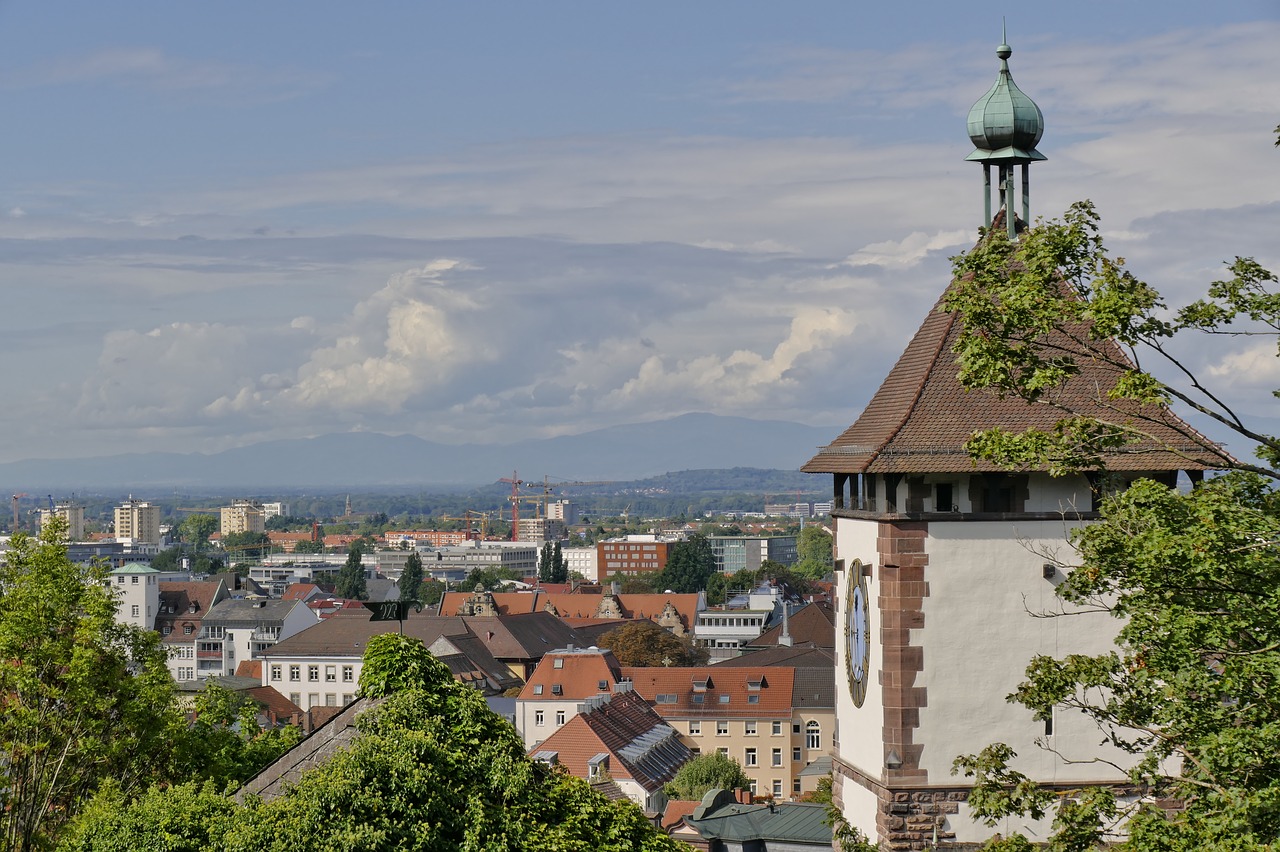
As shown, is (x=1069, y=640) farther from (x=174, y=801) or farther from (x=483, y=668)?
(x=483, y=668)

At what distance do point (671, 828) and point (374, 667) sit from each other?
109ft

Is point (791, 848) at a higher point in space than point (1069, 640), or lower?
lower

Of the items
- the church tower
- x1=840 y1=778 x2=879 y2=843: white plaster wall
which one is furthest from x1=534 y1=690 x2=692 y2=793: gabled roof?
the church tower

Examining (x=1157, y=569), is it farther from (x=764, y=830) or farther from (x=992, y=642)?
(x=764, y=830)

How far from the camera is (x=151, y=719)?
2820 centimetres

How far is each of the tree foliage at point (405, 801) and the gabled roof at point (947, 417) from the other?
17.0 ft

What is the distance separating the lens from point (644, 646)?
4946 inches

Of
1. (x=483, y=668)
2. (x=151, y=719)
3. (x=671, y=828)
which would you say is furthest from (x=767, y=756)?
(x=151, y=719)

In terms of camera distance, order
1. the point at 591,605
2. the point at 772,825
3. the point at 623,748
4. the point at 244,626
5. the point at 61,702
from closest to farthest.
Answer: the point at 61,702, the point at 772,825, the point at 623,748, the point at 244,626, the point at 591,605

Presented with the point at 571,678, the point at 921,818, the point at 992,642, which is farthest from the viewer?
the point at 571,678

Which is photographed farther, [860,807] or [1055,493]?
[860,807]

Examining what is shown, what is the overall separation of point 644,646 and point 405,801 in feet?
357

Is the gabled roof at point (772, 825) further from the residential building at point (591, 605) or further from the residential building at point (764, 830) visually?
the residential building at point (591, 605)

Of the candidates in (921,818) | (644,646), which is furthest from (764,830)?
(644,646)
